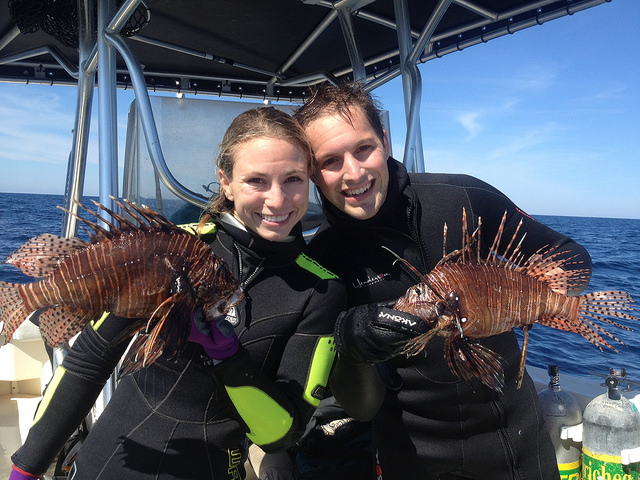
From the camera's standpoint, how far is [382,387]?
8.10ft

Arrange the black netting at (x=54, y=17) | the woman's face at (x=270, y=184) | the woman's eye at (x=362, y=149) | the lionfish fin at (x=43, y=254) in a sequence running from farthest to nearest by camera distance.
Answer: the black netting at (x=54, y=17) → the woman's eye at (x=362, y=149) → the woman's face at (x=270, y=184) → the lionfish fin at (x=43, y=254)

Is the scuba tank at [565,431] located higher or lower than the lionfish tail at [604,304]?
lower

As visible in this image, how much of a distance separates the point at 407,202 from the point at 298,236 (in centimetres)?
68

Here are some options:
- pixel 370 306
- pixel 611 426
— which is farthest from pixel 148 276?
pixel 611 426

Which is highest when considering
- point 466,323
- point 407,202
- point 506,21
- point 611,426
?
point 506,21

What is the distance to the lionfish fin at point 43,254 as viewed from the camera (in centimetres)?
193

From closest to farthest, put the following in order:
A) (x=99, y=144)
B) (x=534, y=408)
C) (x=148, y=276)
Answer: (x=148, y=276)
(x=534, y=408)
(x=99, y=144)

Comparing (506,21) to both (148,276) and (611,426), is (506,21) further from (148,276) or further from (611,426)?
(148,276)

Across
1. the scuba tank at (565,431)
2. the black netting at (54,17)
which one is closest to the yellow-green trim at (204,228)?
the black netting at (54,17)

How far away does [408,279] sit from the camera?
2631 mm

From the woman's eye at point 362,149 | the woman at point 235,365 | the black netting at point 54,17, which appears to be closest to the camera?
the woman at point 235,365

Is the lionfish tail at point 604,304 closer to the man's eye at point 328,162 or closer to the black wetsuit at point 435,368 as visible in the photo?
the black wetsuit at point 435,368

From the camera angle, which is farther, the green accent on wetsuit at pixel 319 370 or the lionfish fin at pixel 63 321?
the green accent on wetsuit at pixel 319 370

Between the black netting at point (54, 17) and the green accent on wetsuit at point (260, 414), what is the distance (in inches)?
137
